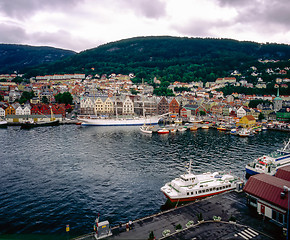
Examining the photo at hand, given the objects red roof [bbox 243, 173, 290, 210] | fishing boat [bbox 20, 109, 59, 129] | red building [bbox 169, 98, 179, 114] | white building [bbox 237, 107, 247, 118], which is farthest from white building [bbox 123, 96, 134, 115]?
red roof [bbox 243, 173, 290, 210]

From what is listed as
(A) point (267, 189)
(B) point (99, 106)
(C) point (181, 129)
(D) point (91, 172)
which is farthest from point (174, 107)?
(A) point (267, 189)

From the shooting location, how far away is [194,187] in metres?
27.2

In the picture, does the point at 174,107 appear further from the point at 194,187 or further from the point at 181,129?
the point at 194,187

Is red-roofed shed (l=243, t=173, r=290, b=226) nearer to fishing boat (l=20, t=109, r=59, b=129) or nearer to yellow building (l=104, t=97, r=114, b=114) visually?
fishing boat (l=20, t=109, r=59, b=129)

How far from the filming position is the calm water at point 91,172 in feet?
80.0

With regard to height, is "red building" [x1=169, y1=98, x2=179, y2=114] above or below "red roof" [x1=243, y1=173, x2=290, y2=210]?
above

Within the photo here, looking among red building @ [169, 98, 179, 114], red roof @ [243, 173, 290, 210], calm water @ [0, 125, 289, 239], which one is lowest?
calm water @ [0, 125, 289, 239]

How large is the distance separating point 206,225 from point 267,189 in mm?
6917

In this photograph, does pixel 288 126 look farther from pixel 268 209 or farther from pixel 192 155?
pixel 268 209

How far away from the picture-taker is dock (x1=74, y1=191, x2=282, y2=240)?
1822 centimetres

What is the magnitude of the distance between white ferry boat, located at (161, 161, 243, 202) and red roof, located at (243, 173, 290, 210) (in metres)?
3.54

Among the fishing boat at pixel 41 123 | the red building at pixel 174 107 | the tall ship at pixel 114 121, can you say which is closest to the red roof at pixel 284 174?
the tall ship at pixel 114 121

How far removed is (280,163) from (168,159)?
62.2 ft

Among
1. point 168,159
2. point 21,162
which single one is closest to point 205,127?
point 168,159
